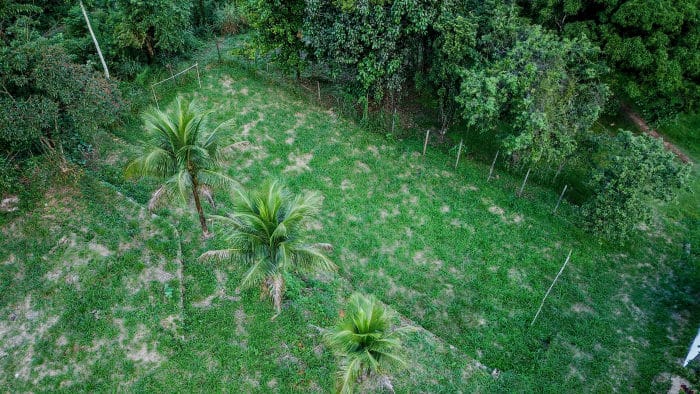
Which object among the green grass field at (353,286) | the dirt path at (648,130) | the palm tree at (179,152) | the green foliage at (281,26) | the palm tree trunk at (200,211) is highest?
the green foliage at (281,26)

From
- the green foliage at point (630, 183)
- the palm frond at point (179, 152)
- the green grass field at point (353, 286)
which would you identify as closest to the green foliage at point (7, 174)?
the green grass field at point (353, 286)

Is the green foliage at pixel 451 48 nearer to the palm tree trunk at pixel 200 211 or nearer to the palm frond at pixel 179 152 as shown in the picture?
the palm frond at pixel 179 152

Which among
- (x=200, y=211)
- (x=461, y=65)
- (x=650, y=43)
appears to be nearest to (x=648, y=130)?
(x=650, y=43)

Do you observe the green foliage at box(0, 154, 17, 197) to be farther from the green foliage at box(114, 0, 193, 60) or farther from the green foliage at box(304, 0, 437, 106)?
the green foliage at box(304, 0, 437, 106)

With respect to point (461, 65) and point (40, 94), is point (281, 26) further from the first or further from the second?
point (40, 94)

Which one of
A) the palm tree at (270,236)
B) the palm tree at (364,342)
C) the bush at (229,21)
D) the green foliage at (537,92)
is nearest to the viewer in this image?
the palm tree at (364,342)
